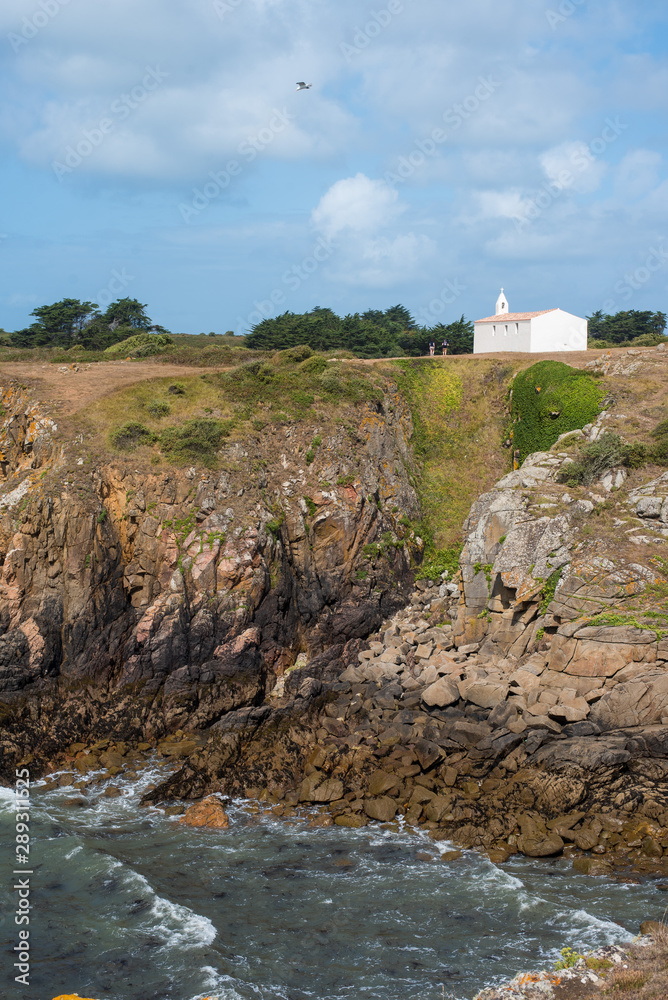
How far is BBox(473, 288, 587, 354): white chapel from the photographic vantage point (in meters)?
44.7

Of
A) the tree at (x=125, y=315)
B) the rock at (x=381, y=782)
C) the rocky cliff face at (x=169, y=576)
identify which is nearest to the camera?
the rock at (x=381, y=782)

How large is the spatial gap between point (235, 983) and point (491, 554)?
17.3 metres

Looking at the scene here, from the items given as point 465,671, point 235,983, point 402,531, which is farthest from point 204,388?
point 235,983

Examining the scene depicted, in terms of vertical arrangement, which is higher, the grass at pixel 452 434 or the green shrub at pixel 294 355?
the green shrub at pixel 294 355

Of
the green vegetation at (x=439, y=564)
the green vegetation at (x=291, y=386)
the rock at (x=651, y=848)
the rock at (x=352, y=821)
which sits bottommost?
the rock at (x=352, y=821)

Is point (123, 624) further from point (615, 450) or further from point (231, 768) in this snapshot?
point (615, 450)

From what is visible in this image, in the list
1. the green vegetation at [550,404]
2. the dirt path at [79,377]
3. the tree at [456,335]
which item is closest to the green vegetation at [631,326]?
the tree at [456,335]

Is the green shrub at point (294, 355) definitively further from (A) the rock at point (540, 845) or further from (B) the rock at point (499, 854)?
(A) the rock at point (540, 845)

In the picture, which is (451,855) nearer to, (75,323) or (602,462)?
(602,462)

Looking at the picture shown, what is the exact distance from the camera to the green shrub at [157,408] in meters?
31.9

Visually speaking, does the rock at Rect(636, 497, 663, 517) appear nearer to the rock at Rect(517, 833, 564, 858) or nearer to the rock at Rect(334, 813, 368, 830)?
the rock at Rect(517, 833, 564, 858)

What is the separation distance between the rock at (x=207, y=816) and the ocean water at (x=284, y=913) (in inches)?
11.8

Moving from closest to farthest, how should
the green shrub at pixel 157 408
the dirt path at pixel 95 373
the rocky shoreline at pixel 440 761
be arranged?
the rocky shoreline at pixel 440 761 < the green shrub at pixel 157 408 < the dirt path at pixel 95 373

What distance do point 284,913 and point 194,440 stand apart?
19.1 meters
